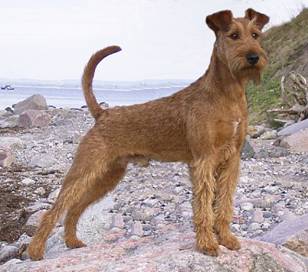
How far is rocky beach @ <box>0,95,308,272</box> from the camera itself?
20.3ft

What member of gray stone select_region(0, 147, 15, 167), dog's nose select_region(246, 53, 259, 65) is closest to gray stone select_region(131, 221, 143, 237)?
dog's nose select_region(246, 53, 259, 65)

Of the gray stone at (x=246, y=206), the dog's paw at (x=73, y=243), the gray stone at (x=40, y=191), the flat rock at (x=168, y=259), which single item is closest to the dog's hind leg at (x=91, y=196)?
the dog's paw at (x=73, y=243)

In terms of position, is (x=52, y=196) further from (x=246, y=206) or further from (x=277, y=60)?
(x=277, y=60)

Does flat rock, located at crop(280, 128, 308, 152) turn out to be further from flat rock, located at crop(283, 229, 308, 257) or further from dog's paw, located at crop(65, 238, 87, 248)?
dog's paw, located at crop(65, 238, 87, 248)

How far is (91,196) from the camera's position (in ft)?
23.3

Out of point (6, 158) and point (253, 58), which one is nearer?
point (253, 58)

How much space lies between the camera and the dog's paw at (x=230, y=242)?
20.4 feet

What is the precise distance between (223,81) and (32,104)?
24096mm

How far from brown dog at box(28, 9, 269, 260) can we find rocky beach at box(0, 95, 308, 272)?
1.20 ft

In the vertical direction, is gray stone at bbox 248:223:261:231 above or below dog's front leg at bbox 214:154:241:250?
below


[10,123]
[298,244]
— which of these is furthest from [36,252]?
[10,123]

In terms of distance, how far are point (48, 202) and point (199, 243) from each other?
231 inches

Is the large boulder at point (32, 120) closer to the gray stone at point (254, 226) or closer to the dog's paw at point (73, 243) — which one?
the gray stone at point (254, 226)

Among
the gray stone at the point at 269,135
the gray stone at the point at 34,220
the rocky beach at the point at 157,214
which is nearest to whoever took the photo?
the rocky beach at the point at 157,214
